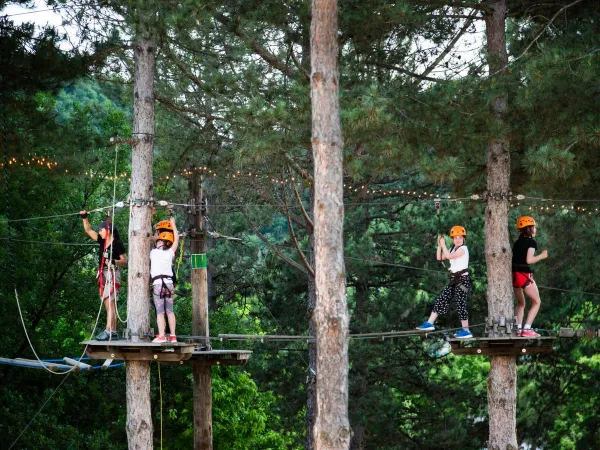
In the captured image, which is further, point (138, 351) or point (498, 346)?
point (498, 346)

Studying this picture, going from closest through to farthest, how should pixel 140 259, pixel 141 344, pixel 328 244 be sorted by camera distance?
pixel 328 244
pixel 141 344
pixel 140 259

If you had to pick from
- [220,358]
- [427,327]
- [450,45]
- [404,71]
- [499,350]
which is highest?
[450,45]

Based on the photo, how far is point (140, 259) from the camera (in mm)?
13320

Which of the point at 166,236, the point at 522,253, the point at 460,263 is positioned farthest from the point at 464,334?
the point at 166,236

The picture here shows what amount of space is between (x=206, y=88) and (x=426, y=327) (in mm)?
5342

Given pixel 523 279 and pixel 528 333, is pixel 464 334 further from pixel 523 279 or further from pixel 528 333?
pixel 523 279

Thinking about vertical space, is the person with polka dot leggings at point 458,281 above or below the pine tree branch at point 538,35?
below

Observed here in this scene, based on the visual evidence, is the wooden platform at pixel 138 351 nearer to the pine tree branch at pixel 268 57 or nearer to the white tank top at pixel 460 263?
the white tank top at pixel 460 263

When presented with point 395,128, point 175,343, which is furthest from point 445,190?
point 175,343

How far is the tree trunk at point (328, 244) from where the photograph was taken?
10766mm

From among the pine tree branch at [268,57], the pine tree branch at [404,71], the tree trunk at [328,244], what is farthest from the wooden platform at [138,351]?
the pine tree branch at [268,57]

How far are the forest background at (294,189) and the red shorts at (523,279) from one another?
1.25 m

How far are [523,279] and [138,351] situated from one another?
4.82 meters

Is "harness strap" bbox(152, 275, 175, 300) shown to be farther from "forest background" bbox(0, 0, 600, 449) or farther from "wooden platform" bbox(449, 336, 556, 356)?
"wooden platform" bbox(449, 336, 556, 356)
